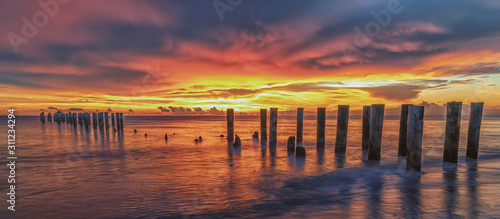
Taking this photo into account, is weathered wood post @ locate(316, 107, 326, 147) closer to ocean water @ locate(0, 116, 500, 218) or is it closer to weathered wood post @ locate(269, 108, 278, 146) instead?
ocean water @ locate(0, 116, 500, 218)

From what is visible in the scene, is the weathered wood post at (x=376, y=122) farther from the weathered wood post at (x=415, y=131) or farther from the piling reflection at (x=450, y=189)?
the piling reflection at (x=450, y=189)

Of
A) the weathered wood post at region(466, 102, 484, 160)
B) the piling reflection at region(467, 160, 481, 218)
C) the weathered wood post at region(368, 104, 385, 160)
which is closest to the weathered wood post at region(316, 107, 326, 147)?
the weathered wood post at region(368, 104, 385, 160)

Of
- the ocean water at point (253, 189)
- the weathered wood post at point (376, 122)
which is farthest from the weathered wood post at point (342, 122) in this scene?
the weathered wood post at point (376, 122)

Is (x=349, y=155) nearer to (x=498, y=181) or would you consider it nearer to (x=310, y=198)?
(x=498, y=181)

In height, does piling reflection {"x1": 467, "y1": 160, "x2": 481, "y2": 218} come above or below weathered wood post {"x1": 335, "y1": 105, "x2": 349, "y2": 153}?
below

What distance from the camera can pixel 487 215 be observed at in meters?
5.71

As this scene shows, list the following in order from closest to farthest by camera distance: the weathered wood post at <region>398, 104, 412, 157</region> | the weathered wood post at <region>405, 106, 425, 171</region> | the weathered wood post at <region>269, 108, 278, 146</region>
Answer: the weathered wood post at <region>405, 106, 425, 171</region>, the weathered wood post at <region>398, 104, 412, 157</region>, the weathered wood post at <region>269, 108, 278, 146</region>

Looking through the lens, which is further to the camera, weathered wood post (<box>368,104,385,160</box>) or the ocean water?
weathered wood post (<box>368,104,385,160</box>)

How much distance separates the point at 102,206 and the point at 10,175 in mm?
6310

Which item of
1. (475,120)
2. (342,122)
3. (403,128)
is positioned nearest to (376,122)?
(342,122)

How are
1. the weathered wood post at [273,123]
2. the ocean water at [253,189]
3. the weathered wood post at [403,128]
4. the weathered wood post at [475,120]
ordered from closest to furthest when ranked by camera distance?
the ocean water at [253,189] < the weathered wood post at [475,120] < the weathered wood post at [403,128] < the weathered wood post at [273,123]

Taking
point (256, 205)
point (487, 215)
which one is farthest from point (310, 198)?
point (487, 215)

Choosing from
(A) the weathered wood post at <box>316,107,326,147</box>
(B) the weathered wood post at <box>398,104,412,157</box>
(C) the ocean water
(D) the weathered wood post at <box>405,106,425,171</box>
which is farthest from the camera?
(A) the weathered wood post at <box>316,107,326,147</box>

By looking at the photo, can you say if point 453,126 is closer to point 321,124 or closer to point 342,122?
point 342,122
